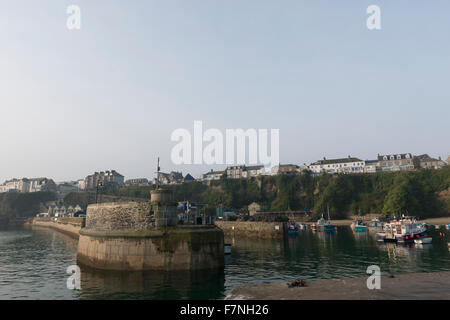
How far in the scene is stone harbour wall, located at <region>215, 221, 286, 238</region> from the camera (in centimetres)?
6275

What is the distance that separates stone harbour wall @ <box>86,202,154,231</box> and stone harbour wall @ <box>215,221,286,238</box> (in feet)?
137

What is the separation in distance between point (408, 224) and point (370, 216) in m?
57.3

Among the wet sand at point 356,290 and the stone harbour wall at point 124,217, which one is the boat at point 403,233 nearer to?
the wet sand at point 356,290

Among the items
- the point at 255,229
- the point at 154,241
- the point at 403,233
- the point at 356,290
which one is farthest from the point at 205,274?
the point at 255,229

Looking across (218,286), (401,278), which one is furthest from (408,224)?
(218,286)

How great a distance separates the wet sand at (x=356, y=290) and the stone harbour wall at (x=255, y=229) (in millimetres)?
47005

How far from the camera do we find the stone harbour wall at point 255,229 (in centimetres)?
6275

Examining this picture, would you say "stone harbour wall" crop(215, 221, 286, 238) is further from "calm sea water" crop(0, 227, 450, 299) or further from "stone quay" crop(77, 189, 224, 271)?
"stone quay" crop(77, 189, 224, 271)

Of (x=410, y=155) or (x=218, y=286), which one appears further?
(x=410, y=155)

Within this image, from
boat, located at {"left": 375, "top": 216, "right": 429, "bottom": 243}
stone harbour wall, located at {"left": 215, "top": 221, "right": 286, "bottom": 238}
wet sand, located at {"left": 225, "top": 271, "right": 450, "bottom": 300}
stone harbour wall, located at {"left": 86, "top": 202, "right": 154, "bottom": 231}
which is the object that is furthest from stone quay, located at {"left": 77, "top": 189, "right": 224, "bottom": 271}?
stone harbour wall, located at {"left": 215, "top": 221, "right": 286, "bottom": 238}

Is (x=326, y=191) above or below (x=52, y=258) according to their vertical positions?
above
